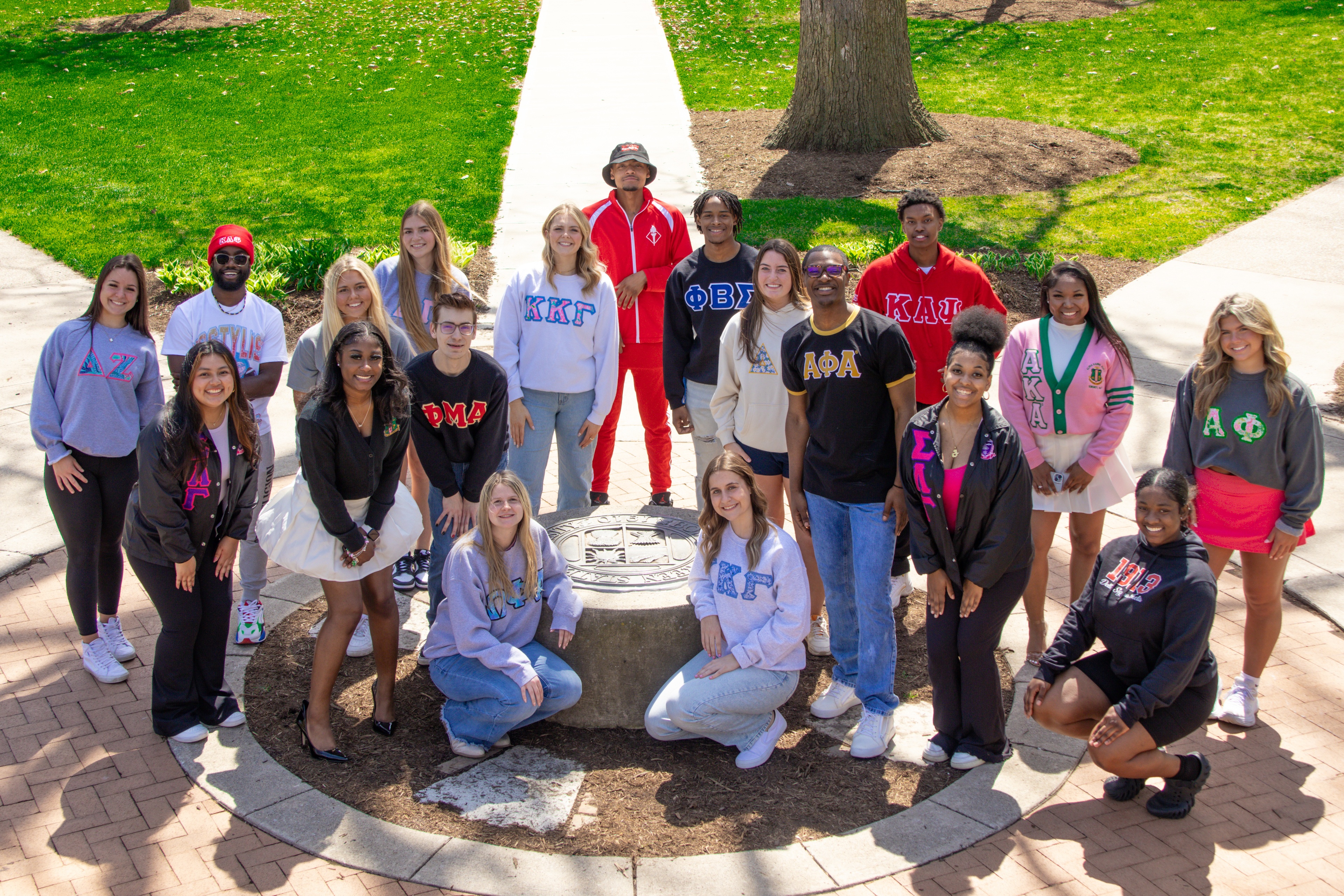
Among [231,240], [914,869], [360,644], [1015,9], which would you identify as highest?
[1015,9]

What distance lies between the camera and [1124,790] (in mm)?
4422

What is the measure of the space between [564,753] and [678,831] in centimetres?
77

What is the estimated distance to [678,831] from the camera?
14.1ft

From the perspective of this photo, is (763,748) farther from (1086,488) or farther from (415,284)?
(415,284)

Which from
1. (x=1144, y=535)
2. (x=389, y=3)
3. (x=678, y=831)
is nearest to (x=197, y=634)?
(x=678, y=831)

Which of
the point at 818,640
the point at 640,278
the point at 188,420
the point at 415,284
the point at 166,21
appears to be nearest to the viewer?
the point at 188,420

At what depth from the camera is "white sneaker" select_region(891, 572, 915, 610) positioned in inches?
233

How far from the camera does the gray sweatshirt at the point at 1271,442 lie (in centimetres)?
470

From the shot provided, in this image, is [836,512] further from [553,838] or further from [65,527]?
[65,527]

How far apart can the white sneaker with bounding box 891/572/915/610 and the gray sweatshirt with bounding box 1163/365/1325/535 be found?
162cm

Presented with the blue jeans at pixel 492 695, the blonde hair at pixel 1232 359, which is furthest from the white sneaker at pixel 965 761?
the blonde hair at pixel 1232 359

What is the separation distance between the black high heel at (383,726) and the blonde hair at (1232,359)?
3.73 m

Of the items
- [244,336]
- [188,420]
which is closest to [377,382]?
[188,420]

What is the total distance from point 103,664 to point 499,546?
2055 mm
